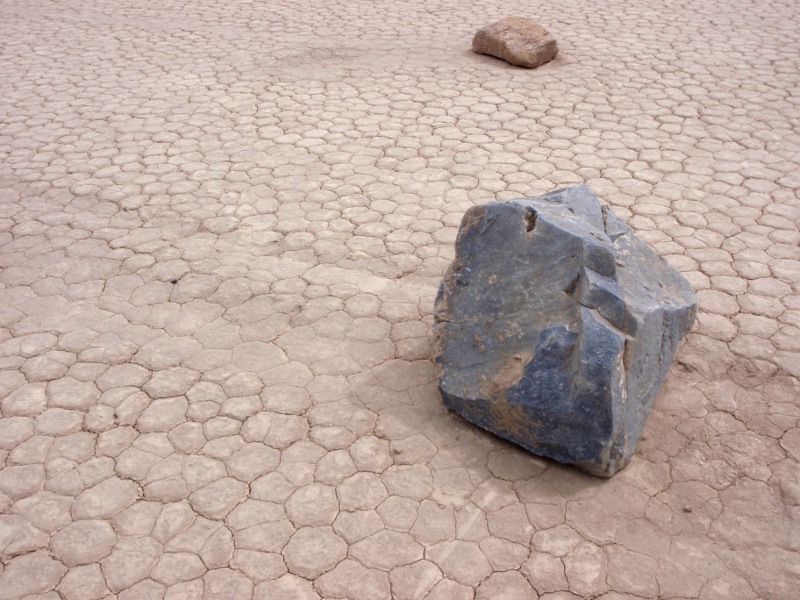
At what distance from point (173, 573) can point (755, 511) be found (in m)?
2.06

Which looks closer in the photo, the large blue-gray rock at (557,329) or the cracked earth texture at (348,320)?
the cracked earth texture at (348,320)

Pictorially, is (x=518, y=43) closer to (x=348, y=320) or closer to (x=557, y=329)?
(x=348, y=320)

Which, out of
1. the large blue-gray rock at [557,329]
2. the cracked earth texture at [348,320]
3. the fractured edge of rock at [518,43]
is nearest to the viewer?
the cracked earth texture at [348,320]

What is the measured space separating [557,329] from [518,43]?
15.3 feet

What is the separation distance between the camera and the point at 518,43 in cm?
673

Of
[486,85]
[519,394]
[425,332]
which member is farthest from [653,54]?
[519,394]

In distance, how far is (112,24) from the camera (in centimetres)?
797

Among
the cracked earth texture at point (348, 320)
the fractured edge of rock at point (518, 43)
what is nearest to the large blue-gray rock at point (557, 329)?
the cracked earth texture at point (348, 320)

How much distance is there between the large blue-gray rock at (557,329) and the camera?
106 inches

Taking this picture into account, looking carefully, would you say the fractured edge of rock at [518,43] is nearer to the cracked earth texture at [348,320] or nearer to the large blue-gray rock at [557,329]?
the cracked earth texture at [348,320]

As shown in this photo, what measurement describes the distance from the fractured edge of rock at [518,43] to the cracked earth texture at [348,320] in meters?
0.14

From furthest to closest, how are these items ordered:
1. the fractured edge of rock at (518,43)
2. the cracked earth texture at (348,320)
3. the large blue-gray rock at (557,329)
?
1. the fractured edge of rock at (518,43)
2. the large blue-gray rock at (557,329)
3. the cracked earth texture at (348,320)

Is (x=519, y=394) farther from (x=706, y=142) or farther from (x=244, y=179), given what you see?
(x=706, y=142)

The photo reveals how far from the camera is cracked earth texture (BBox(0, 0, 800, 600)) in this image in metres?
2.60
